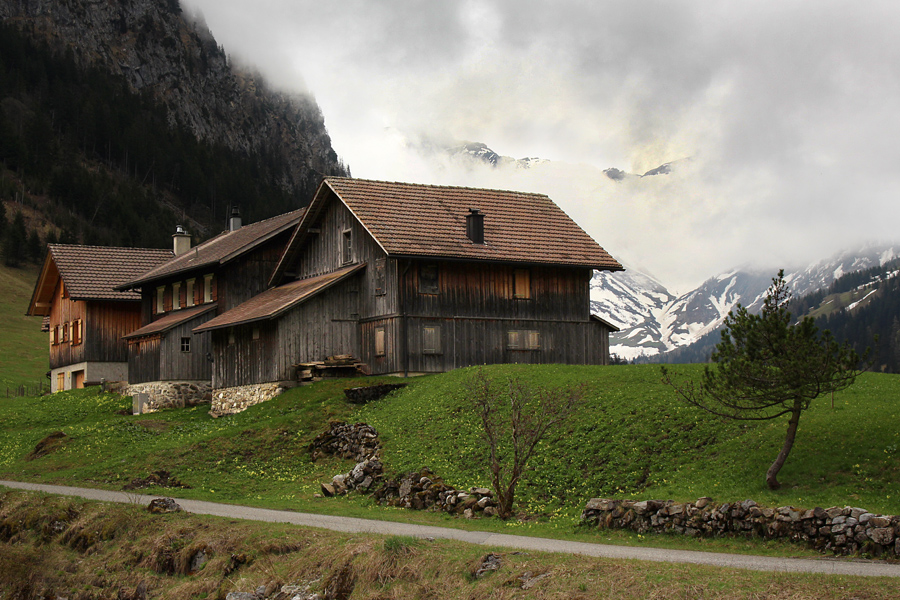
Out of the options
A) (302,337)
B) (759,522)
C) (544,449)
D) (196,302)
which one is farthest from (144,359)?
(759,522)

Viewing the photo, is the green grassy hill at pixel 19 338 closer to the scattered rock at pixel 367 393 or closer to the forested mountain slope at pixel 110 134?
the forested mountain slope at pixel 110 134

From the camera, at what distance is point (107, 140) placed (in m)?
178

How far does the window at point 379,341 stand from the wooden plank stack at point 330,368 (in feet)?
3.45

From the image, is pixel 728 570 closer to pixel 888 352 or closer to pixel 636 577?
pixel 636 577

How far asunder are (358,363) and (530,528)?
73.1 ft

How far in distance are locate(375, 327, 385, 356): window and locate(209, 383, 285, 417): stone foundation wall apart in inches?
175

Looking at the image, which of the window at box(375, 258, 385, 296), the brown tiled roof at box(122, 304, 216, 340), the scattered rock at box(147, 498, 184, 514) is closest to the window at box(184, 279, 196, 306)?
the brown tiled roof at box(122, 304, 216, 340)

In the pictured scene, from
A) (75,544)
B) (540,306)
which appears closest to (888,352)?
(540,306)

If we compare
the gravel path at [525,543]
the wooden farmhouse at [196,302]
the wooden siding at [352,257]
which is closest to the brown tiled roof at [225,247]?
the wooden farmhouse at [196,302]

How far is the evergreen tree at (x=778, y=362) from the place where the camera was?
788 inches

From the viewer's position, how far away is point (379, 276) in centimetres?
4222

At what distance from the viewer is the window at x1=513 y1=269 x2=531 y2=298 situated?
145ft

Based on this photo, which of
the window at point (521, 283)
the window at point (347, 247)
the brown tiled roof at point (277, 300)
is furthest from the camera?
the window at point (347, 247)

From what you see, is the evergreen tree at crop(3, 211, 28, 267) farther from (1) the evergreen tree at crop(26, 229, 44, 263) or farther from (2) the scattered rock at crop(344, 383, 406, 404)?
(2) the scattered rock at crop(344, 383, 406, 404)
